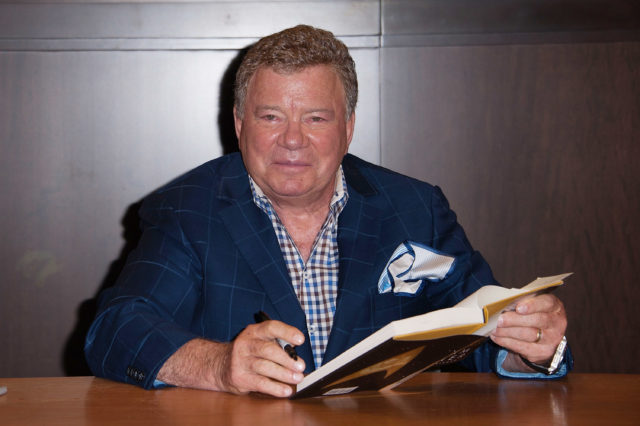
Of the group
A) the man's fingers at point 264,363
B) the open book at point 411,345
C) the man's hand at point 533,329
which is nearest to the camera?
the open book at point 411,345

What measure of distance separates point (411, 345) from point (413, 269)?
62 centimetres

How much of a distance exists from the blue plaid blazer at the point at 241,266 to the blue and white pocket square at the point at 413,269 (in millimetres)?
27

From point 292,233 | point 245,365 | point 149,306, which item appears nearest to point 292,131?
point 292,233

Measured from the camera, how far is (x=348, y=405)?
1.13m

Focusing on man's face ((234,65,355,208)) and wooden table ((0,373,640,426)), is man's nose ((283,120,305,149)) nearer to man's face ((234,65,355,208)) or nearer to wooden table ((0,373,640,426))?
man's face ((234,65,355,208))

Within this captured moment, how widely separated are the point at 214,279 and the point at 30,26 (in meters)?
1.40

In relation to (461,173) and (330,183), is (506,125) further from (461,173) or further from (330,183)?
(330,183)

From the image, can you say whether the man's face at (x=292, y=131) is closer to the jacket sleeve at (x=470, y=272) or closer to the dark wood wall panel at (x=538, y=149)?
the jacket sleeve at (x=470, y=272)

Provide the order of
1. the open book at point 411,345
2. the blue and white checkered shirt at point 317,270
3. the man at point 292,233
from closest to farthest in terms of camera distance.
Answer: the open book at point 411,345 < the man at point 292,233 < the blue and white checkered shirt at point 317,270

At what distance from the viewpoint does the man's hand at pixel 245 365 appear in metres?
1.16

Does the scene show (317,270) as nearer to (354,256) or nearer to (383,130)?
(354,256)

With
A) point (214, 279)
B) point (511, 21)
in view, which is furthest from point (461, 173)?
point (214, 279)

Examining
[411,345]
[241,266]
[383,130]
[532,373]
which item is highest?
[383,130]

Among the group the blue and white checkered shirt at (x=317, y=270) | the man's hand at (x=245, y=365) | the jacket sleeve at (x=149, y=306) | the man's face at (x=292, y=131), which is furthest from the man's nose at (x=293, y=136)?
the man's hand at (x=245, y=365)
